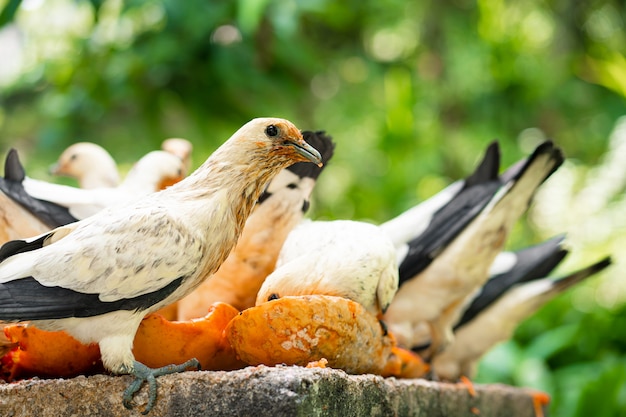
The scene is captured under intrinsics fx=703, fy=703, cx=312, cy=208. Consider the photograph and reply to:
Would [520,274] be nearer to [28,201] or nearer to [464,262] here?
[464,262]

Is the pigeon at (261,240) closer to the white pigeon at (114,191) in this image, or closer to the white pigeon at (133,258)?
the white pigeon at (114,191)

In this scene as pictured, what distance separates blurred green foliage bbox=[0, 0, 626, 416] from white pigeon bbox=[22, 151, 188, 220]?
1.04m

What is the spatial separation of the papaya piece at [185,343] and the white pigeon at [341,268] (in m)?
0.12

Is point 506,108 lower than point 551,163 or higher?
higher

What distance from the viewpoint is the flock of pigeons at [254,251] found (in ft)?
3.84

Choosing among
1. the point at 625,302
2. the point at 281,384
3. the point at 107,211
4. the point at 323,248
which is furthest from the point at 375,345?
the point at 625,302

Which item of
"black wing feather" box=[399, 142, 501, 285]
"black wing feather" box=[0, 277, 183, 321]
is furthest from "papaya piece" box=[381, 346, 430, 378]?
"black wing feather" box=[0, 277, 183, 321]

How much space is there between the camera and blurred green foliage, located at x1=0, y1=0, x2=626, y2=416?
345 centimetres

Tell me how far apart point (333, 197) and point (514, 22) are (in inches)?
76.0

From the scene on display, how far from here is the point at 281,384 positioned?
3.74 feet

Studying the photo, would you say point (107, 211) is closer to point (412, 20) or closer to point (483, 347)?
point (483, 347)

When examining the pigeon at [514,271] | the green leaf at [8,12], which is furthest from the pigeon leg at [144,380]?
the green leaf at [8,12]

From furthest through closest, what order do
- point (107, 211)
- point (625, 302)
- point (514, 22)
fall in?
point (514, 22), point (625, 302), point (107, 211)

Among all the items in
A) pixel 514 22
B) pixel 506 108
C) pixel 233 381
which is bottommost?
pixel 233 381
